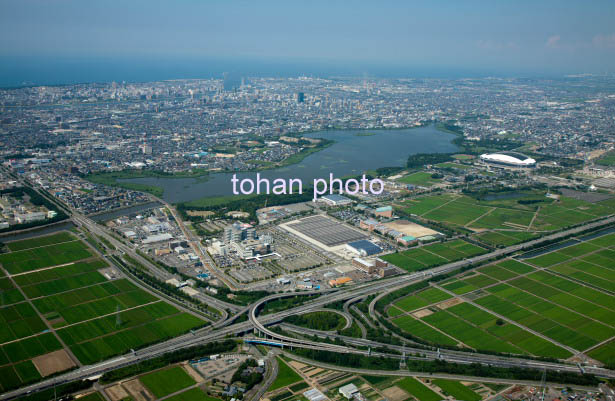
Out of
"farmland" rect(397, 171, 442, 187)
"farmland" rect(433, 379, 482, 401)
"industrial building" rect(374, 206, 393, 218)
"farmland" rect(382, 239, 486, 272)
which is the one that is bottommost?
"farmland" rect(433, 379, 482, 401)

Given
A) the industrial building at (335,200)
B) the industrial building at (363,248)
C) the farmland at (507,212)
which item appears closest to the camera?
the industrial building at (363,248)

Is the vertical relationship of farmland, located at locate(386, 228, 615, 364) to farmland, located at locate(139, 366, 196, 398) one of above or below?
→ above

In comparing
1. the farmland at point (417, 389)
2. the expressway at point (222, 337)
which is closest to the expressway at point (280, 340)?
the expressway at point (222, 337)

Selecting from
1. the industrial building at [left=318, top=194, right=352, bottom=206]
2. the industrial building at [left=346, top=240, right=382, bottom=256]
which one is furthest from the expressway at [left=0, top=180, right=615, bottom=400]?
the industrial building at [left=318, top=194, right=352, bottom=206]

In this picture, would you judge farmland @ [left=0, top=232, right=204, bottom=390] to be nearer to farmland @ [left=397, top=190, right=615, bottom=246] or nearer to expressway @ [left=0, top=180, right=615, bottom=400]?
expressway @ [left=0, top=180, right=615, bottom=400]

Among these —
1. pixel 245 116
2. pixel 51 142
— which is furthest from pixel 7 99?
pixel 245 116

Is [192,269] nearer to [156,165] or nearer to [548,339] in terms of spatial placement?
[548,339]

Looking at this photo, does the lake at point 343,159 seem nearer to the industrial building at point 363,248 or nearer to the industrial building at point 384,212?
the industrial building at point 384,212
